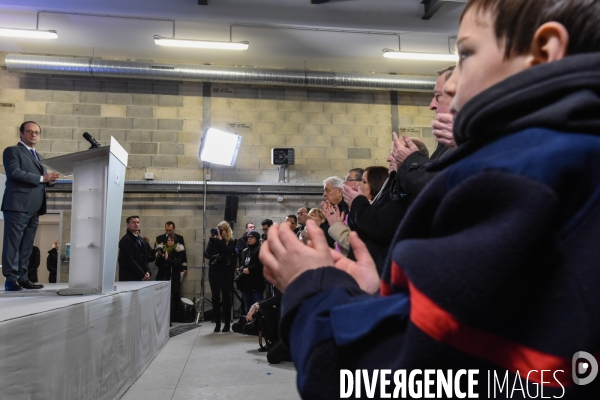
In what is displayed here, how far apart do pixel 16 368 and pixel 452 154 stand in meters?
1.45

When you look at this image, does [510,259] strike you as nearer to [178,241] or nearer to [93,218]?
[93,218]

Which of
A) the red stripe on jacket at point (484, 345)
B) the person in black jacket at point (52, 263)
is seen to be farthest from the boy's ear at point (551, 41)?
the person in black jacket at point (52, 263)

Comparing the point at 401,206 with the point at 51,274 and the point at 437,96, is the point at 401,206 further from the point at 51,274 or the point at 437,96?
the point at 51,274

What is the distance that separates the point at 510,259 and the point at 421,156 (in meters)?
1.26

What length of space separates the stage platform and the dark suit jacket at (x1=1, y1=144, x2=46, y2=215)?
701 millimetres

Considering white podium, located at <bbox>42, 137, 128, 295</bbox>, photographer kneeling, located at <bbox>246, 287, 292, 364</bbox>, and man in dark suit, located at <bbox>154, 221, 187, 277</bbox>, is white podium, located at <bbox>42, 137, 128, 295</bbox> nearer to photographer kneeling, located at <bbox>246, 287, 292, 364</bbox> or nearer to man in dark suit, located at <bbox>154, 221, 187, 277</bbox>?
photographer kneeling, located at <bbox>246, 287, 292, 364</bbox>

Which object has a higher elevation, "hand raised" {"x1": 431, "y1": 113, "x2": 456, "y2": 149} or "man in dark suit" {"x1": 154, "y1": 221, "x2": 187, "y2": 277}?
"hand raised" {"x1": 431, "y1": 113, "x2": 456, "y2": 149}

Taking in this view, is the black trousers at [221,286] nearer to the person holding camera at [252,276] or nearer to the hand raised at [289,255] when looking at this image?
the person holding camera at [252,276]

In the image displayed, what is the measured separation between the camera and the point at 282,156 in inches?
291

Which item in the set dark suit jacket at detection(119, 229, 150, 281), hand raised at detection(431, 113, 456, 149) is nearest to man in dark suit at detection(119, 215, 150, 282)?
dark suit jacket at detection(119, 229, 150, 281)

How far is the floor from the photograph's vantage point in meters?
2.77

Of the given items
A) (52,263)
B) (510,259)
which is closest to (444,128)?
(510,259)

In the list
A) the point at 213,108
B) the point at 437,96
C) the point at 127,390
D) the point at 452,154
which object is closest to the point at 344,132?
the point at 213,108

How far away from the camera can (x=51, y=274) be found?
6957 mm
